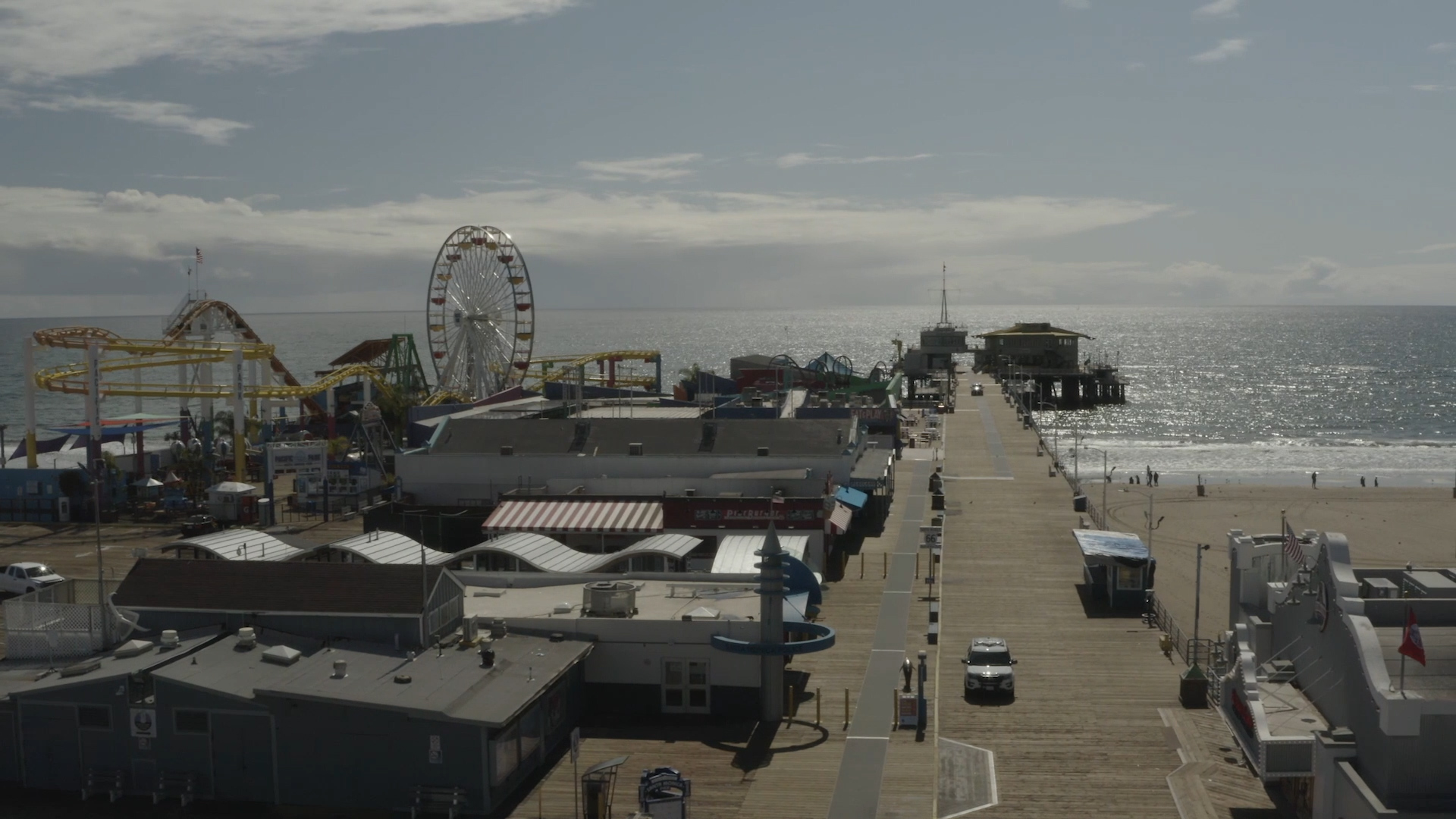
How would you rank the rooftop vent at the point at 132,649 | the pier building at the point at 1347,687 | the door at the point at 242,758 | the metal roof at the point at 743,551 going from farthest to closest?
the metal roof at the point at 743,551 < the rooftop vent at the point at 132,649 < the door at the point at 242,758 < the pier building at the point at 1347,687

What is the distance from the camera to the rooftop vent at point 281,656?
23.2 meters

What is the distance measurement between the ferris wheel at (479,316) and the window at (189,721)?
62.0 metres

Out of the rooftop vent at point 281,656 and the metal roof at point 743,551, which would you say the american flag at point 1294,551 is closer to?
the metal roof at point 743,551

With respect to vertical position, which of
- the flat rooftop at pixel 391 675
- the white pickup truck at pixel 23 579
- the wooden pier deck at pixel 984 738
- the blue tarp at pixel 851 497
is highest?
the blue tarp at pixel 851 497

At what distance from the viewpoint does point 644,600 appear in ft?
94.9

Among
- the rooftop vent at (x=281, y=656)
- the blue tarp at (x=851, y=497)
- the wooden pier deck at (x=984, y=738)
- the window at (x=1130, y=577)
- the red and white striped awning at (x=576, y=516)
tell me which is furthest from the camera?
the blue tarp at (x=851, y=497)

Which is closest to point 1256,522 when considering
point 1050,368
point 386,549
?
point 386,549

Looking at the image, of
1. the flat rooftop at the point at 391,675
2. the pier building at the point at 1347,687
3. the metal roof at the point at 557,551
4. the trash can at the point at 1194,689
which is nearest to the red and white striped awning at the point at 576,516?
the metal roof at the point at 557,551

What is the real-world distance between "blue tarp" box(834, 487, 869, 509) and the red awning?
25 centimetres

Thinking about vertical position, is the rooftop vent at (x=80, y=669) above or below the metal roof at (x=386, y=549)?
below

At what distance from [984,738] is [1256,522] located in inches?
1691

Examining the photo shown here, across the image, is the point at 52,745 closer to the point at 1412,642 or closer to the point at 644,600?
the point at 644,600

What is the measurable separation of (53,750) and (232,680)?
3.44 m

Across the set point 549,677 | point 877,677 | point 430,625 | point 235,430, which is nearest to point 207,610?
point 430,625
